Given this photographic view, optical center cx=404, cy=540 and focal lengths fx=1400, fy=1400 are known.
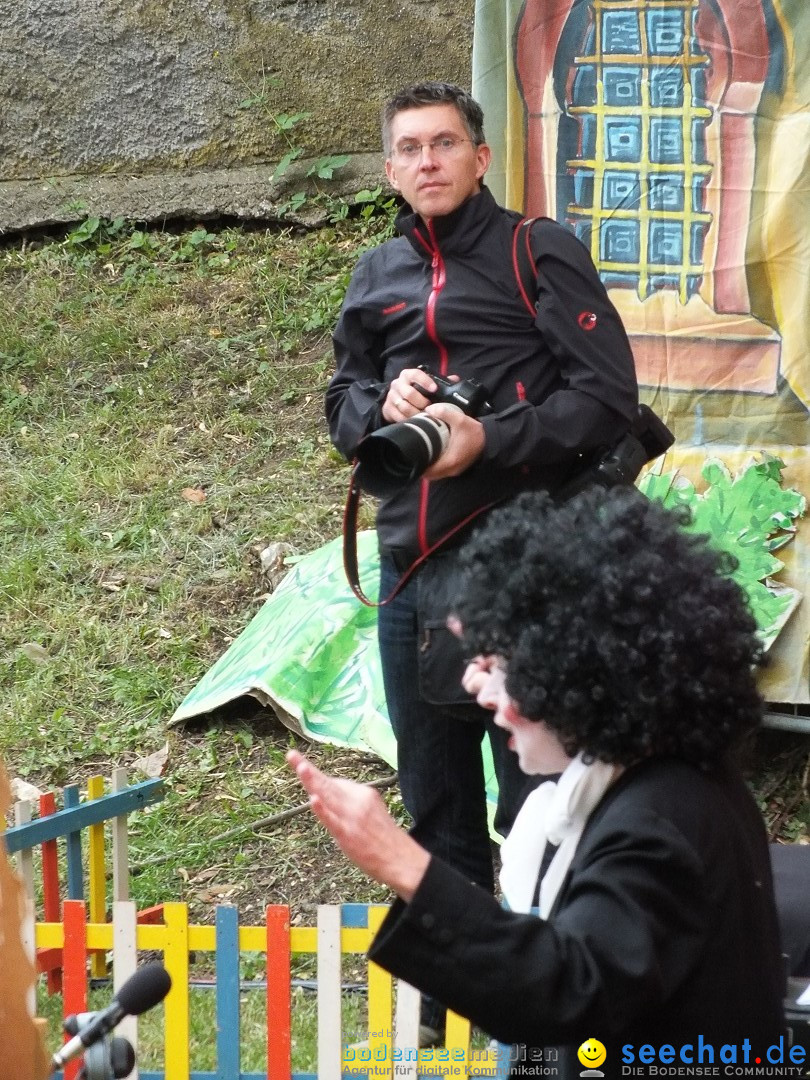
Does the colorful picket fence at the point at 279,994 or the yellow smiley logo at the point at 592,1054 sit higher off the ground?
the yellow smiley logo at the point at 592,1054

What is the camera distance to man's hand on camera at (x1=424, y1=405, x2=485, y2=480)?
2.84 metres

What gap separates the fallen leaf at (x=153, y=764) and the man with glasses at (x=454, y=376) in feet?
6.39

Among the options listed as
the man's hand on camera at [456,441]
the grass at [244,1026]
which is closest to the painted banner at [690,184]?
the grass at [244,1026]

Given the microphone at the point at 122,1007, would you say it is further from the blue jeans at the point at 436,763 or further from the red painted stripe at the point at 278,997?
the blue jeans at the point at 436,763

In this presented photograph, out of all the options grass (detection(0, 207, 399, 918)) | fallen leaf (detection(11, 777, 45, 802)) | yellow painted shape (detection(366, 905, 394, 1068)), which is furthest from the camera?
grass (detection(0, 207, 399, 918))

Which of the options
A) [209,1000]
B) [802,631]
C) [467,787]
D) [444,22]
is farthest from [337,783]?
[444,22]

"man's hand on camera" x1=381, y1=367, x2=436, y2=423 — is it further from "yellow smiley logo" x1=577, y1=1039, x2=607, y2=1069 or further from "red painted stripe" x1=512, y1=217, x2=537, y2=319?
"yellow smiley logo" x1=577, y1=1039, x2=607, y2=1069

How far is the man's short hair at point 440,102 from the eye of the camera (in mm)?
3150

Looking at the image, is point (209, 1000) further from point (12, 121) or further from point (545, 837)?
point (12, 121)

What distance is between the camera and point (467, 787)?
318 centimetres

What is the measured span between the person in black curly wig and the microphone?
339 mm

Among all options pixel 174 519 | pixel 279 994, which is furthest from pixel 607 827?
pixel 174 519

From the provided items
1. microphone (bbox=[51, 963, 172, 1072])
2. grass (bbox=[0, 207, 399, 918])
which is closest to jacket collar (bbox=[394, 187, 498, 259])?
microphone (bbox=[51, 963, 172, 1072])

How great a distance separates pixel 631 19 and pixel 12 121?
483 cm
